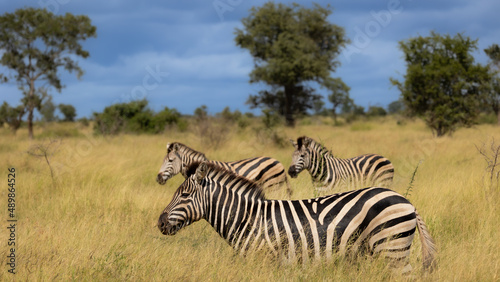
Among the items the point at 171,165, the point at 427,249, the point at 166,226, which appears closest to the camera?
the point at 427,249

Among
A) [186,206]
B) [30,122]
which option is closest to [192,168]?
[186,206]

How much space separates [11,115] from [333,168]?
29.6 meters

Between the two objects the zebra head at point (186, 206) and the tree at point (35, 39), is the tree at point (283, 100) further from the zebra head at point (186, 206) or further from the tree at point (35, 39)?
the zebra head at point (186, 206)

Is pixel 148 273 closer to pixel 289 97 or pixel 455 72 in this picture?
pixel 455 72

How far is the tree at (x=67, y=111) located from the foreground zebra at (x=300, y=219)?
63.7 m

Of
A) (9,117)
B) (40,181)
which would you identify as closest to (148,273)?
(40,181)

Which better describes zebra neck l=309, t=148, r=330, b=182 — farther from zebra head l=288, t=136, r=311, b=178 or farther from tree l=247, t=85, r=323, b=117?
tree l=247, t=85, r=323, b=117

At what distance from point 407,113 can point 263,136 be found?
9.64 m

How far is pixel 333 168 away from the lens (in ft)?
25.3

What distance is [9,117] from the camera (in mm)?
30953

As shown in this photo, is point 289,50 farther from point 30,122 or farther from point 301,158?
point 301,158

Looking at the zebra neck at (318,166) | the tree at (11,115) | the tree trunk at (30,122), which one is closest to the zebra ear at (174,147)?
the zebra neck at (318,166)

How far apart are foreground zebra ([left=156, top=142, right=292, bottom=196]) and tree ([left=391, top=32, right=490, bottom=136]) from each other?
16980mm

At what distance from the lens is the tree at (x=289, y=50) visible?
34031mm
